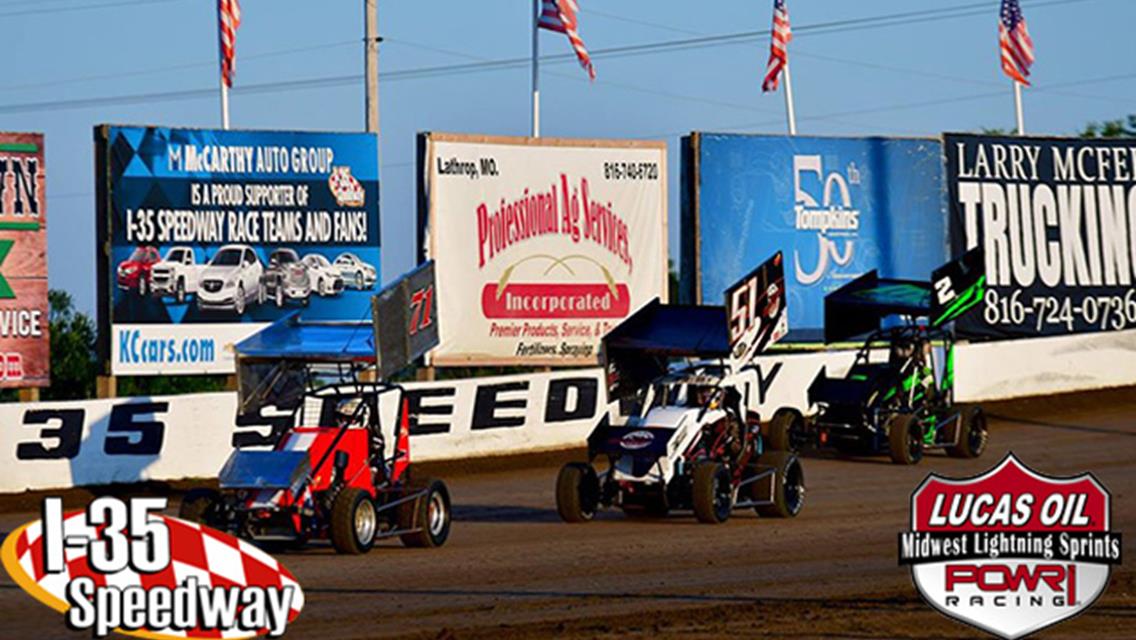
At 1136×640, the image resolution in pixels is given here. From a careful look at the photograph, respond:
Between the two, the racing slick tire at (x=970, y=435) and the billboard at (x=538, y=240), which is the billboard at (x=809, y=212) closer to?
the billboard at (x=538, y=240)

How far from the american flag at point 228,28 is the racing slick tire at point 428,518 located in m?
14.9

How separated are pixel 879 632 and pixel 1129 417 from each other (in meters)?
18.6

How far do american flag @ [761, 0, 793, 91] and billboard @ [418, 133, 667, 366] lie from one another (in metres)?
7.58

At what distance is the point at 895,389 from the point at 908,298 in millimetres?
1199

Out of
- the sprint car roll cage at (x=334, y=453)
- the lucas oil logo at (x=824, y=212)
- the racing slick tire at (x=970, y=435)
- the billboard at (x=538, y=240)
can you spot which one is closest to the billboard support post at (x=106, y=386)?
the billboard at (x=538, y=240)

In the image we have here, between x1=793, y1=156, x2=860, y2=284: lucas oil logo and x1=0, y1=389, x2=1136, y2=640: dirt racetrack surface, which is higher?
x1=793, y1=156, x2=860, y2=284: lucas oil logo

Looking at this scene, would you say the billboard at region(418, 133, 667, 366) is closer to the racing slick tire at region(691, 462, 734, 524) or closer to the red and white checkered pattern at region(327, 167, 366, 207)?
the red and white checkered pattern at region(327, 167, 366, 207)

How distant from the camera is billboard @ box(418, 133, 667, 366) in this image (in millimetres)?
29609

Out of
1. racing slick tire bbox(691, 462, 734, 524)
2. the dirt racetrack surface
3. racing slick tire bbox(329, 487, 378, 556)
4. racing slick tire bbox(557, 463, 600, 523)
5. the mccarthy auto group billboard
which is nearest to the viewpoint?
the dirt racetrack surface

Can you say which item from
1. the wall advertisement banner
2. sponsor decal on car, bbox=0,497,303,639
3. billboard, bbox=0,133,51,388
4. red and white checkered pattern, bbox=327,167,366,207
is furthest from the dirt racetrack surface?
red and white checkered pattern, bbox=327,167,366,207

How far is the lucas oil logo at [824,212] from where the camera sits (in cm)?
3266

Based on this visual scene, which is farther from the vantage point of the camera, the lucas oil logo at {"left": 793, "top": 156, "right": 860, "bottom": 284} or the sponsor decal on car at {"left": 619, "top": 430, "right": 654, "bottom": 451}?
the lucas oil logo at {"left": 793, "top": 156, "right": 860, "bottom": 284}

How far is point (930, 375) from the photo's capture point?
25.3m

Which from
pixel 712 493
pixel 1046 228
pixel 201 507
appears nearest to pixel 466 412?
pixel 712 493
